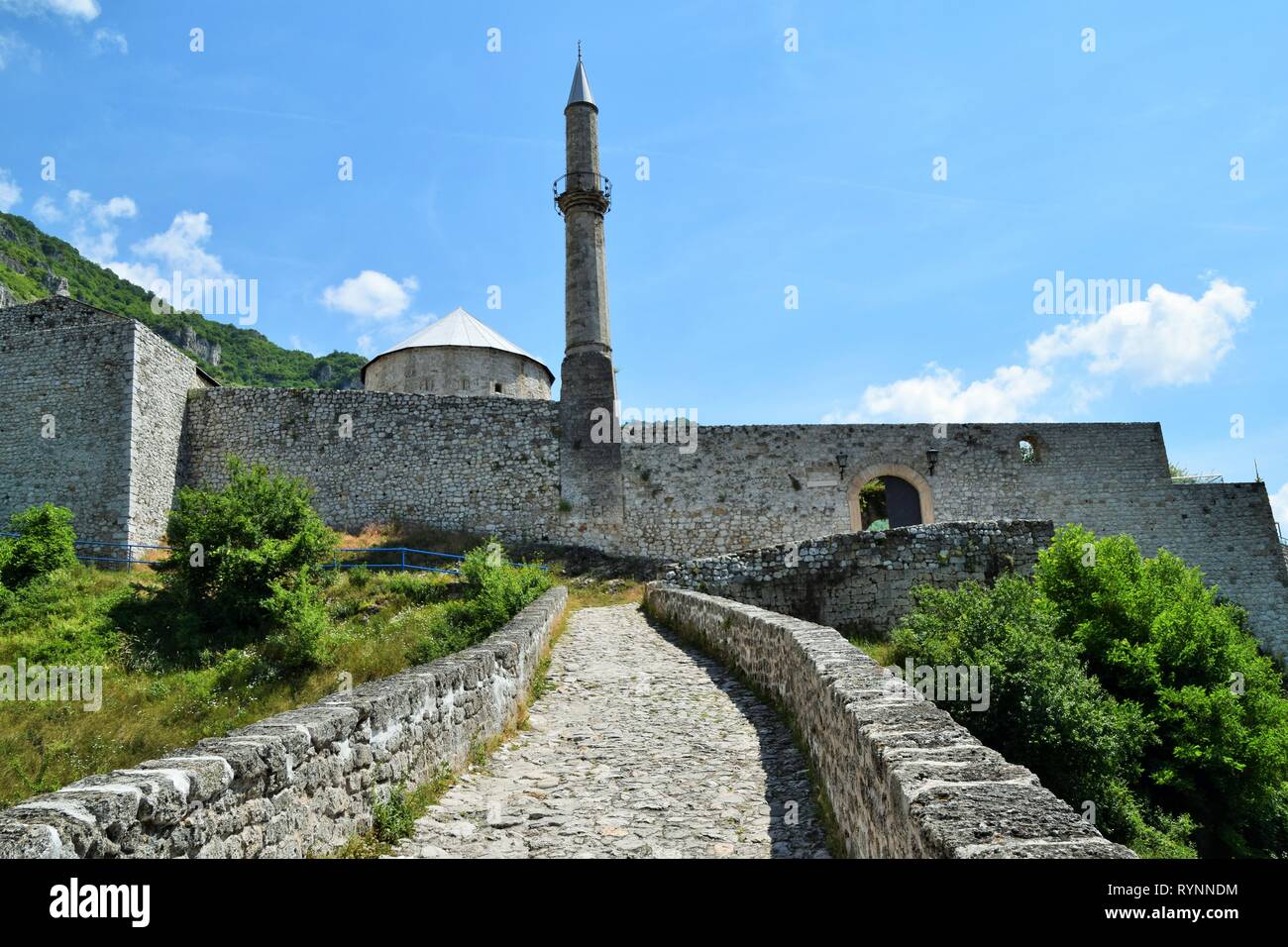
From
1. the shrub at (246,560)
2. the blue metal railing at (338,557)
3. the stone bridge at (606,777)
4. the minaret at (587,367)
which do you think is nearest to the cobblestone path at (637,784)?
the stone bridge at (606,777)

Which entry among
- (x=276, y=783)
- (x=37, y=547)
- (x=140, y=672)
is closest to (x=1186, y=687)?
(x=276, y=783)

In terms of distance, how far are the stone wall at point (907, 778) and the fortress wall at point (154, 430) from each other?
1954 centimetres

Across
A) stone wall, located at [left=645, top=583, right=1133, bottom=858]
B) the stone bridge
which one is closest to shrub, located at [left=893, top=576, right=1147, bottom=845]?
the stone bridge

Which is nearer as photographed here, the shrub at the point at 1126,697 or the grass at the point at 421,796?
the grass at the point at 421,796

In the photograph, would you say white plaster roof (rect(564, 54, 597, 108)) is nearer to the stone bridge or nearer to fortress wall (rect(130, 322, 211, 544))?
fortress wall (rect(130, 322, 211, 544))

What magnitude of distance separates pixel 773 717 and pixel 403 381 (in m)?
22.0

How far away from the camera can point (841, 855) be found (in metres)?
4.25

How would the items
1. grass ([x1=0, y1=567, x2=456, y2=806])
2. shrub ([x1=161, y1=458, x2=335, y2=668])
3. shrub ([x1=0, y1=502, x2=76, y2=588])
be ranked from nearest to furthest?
grass ([x1=0, y1=567, x2=456, y2=806]) < shrub ([x1=161, y1=458, x2=335, y2=668]) < shrub ([x1=0, y1=502, x2=76, y2=588])

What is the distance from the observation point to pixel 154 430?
21.4 meters

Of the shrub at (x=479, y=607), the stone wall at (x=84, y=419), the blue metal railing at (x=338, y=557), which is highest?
the stone wall at (x=84, y=419)

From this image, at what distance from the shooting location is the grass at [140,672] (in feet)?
38.9

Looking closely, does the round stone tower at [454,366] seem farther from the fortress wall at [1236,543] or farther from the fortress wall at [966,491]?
the fortress wall at [1236,543]

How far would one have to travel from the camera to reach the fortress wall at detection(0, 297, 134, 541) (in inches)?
793

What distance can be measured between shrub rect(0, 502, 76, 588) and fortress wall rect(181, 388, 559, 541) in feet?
13.9
